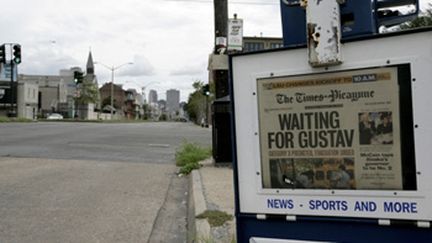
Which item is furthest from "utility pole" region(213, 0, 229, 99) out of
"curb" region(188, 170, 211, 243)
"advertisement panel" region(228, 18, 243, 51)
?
"curb" region(188, 170, 211, 243)

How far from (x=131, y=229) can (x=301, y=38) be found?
4007 millimetres

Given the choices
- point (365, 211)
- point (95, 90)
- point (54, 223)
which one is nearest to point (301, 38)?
point (365, 211)

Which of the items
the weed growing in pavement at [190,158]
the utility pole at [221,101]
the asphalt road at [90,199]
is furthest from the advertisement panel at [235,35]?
the weed growing in pavement at [190,158]

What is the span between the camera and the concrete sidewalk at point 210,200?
5.01m

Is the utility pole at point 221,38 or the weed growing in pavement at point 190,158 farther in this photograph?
the weed growing in pavement at point 190,158

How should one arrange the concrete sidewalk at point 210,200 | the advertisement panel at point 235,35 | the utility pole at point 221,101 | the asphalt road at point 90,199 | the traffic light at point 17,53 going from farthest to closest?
1. the traffic light at point 17,53
2. the utility pole at point 221,101
3. the advertisement panel at point 235,35
4. the asphalt road at point 90,199
5. the concrete sidewalk at point 210,200

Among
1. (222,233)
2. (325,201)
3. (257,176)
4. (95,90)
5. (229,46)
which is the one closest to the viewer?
(325,201)

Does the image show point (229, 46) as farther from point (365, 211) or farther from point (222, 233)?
point (365, 211)

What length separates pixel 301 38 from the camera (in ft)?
9.42

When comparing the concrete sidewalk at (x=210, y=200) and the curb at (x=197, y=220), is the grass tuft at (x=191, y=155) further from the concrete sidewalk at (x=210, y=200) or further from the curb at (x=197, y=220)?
the curb at (x=197, y=220)

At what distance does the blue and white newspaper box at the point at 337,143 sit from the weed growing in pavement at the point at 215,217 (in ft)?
8.57

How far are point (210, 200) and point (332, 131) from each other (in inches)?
179

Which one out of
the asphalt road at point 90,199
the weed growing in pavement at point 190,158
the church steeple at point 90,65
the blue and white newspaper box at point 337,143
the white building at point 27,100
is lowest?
the asphalt road at point 90,199

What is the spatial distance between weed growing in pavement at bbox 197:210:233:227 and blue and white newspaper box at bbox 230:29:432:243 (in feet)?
8.57
